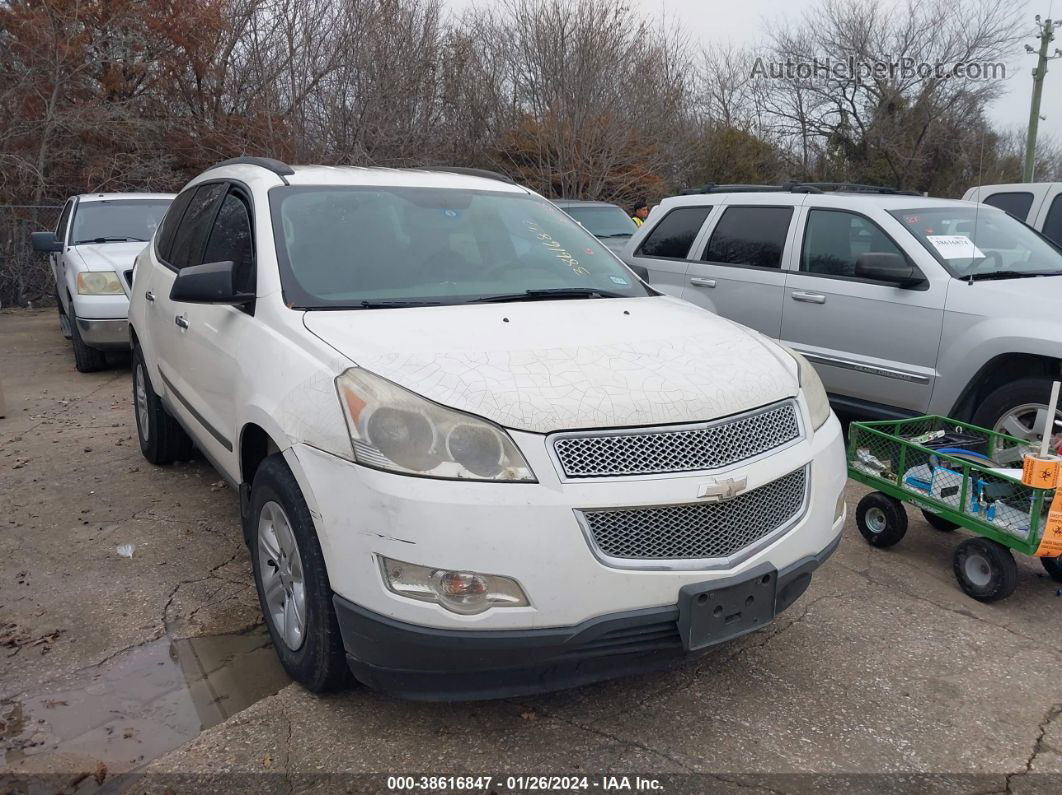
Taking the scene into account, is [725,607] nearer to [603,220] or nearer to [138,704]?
[138,704]

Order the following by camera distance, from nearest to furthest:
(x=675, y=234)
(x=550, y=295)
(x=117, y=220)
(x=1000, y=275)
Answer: (x=550, y=295) → (x=1000, y=275) → (x=675, y=234) → (x=117, y=220)

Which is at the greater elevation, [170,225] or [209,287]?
[170,225]

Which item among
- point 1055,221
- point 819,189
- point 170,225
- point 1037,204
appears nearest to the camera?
point 170,225

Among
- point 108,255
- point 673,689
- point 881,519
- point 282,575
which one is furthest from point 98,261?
point 673,689

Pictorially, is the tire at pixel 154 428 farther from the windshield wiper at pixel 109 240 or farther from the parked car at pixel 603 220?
the parked car at pixel 603 220

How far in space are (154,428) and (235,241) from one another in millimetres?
1937

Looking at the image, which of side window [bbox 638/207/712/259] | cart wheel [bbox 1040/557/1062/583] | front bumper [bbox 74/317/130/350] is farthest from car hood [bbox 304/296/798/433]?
front bumper [bbox 74/317/130/350]

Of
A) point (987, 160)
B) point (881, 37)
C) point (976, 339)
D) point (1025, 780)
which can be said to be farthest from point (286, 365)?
point (881, 37)

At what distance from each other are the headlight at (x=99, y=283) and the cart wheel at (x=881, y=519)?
6924 millimetres

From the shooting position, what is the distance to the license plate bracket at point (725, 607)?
8.31 ft

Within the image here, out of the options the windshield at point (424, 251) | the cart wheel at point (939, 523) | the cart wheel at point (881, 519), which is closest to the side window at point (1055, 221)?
the cart wheel at point (939, 523)

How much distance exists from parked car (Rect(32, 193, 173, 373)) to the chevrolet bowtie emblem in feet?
23.3

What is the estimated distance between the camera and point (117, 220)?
9.66m

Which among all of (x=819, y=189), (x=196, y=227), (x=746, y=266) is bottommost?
(x=746, y=266)
